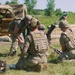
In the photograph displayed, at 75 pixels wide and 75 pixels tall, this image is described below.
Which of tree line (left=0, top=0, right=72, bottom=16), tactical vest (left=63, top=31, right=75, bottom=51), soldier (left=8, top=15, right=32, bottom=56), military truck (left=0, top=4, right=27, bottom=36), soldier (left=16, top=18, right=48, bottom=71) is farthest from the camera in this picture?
tree line (left=0, top=0, right=72, bottom=16)

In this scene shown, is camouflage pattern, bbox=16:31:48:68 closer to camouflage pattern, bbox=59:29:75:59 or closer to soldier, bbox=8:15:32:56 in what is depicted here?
camouflage pattern, bbox=59:29:75:59

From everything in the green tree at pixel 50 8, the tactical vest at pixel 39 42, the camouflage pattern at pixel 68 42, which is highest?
the tactical vest at pixel 39 42

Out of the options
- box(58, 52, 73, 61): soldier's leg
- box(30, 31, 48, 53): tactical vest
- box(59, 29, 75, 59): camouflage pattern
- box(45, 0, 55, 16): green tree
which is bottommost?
→ box(45, 0, 55, 16): green tree

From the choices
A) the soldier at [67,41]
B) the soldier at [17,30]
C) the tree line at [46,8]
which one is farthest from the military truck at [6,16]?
the tree line at [46,8]

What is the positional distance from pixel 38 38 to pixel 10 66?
1.15 metres

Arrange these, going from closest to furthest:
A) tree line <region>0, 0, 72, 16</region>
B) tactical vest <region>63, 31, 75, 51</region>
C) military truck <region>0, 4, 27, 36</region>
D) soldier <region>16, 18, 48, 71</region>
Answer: soldier <region>16, 18, 48, 71</region>, tactical vest <region>63, 31, 75, 51</region>, military truck <region>0, 4, 27, 36</region>, tree line <region>0, 0, 72, 16</region>

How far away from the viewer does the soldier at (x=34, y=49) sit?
8484mm

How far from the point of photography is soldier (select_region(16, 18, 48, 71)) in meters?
8.48

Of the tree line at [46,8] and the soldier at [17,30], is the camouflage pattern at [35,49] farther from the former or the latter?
the tree line at [46,8]

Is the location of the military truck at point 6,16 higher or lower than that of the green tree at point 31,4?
higher

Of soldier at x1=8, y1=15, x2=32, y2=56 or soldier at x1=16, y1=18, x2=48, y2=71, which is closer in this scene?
soldier at x1=16, y1=18, x2=48, y2=71

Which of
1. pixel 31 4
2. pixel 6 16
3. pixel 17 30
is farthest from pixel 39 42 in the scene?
pixel 31 4

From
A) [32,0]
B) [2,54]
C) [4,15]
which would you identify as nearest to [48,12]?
[32,0]

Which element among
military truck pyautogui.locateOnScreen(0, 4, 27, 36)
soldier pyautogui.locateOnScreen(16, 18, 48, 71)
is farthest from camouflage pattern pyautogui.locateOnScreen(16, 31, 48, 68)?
military truck pyautogui.locateOnScreen(0, 4, 27, 36)
